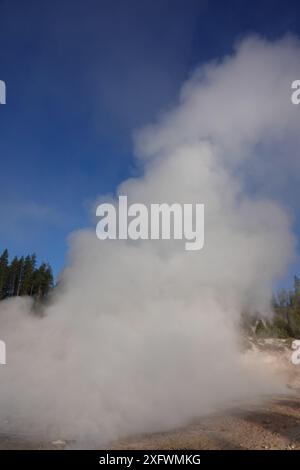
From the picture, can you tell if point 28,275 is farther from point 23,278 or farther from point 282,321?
point 282,321

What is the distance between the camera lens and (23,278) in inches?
2395

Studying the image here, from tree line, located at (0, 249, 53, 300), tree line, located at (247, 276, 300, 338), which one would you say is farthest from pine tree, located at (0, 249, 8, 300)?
tree line, located at (247, 276, 300, 338)

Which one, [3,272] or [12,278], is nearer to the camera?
[3,272]

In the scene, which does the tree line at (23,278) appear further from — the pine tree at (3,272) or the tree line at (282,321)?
the tree line at (282,321)

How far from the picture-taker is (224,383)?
27750mm

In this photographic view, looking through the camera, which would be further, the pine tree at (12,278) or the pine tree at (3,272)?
the pine tree at (12,278)

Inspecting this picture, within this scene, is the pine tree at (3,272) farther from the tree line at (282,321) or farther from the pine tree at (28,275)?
the tree line at (282,321)

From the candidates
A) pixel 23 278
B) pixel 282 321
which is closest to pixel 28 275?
pixel 23 278

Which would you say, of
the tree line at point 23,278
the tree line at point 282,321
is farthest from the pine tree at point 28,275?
the tree line at point 282,321

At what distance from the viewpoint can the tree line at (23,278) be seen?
58.2 meters

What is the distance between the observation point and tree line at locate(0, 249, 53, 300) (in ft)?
191
